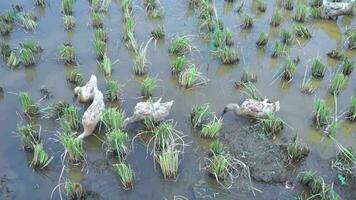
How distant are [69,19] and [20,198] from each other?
3.20m

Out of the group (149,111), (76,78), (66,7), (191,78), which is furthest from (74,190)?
(66,7)

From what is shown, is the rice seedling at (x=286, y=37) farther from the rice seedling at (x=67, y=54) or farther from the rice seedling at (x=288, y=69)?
the rice seedling at (x=67, y=54)

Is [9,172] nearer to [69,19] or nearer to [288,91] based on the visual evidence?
[69,19]

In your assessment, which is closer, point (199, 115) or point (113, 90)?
point (199, 115)

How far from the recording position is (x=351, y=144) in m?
5.24

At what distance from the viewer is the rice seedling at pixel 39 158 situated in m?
4.69

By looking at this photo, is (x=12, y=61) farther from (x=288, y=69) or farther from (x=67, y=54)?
(x=288, y=69)

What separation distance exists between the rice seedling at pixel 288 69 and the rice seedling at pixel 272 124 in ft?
3.37

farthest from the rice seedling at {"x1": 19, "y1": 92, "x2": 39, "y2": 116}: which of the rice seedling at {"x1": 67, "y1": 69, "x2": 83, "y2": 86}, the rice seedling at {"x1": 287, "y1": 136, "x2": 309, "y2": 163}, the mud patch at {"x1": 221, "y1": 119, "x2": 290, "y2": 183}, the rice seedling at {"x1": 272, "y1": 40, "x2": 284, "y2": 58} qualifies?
the rice seedling at {"x1": 272, "y1": 40, "x2": 284, "y2": 58}

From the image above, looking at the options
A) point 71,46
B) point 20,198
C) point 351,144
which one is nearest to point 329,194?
point 351,144

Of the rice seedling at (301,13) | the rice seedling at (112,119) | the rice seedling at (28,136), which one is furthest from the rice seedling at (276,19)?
the rice seedling at (28,136)

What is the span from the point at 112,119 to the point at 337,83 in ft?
9.14

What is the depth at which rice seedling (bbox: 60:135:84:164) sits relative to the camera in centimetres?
466

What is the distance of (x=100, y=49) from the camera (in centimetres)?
632
